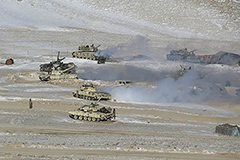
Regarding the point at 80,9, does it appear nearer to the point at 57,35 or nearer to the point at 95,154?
the point at 57,35

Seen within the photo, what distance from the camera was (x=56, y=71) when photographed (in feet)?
156

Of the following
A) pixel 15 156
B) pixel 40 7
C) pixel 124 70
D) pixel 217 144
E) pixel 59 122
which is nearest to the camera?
pixel 15 156

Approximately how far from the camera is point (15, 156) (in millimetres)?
23484

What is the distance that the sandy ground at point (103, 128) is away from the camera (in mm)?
25203

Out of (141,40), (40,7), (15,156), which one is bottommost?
(15,156)

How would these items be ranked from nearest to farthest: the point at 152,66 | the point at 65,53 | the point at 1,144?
1. the point at 1,144
2. the point at 152,66
3. the point at 65,53

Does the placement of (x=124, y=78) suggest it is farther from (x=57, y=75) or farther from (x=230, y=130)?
(x=230, y=130)

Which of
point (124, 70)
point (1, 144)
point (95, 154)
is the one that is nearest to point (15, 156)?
point (1, 144)

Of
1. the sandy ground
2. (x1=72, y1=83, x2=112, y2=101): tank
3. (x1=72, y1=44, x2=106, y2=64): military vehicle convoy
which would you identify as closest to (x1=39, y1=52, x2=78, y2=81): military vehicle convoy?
the sandy ground

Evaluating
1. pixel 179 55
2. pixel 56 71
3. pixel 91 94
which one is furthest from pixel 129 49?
pixel 91 94

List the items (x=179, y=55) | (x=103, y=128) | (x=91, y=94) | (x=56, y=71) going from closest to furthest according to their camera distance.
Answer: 1. (x=103, y=128)
2. (x=91, y=94)
3. (x=56, y=71)
4. (x=179, y=55)

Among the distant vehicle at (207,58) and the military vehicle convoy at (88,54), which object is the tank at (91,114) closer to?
the military vehicle convoy at (88,54)

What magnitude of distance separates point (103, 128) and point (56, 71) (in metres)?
18.1

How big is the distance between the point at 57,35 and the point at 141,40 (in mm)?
11508
